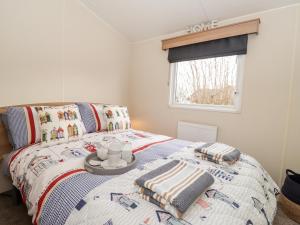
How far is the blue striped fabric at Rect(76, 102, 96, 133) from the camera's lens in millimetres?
2303

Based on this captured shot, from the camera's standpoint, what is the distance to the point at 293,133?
1974 mm

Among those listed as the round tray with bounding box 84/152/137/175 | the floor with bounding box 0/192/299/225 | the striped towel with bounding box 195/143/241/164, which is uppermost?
the striped towel with bounding box 195/143/241/164

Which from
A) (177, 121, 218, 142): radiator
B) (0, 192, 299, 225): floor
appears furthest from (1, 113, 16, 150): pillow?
(177, 121, 218, 142): radiator

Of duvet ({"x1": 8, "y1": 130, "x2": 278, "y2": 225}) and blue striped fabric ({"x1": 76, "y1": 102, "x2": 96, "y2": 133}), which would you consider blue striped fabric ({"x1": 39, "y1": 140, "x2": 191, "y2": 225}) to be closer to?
duvet ({"x1": 8, "y1": 130, "x2": 278, "y2": 225})

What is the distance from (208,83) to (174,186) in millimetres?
2068

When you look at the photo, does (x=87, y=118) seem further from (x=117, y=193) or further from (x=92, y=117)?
(x=117, y=193)

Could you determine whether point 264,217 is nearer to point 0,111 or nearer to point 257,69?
point 257,69

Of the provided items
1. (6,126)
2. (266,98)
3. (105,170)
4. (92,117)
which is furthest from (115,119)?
(266,98)

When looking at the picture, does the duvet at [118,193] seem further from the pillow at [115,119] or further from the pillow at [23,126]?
the pillow at [115,119]

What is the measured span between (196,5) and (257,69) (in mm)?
1056

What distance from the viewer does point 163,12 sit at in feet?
7.99

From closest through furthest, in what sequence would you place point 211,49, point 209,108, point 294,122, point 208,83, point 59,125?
point 59,125
point 294,122
point 211,49
point 209,108
point 208,83

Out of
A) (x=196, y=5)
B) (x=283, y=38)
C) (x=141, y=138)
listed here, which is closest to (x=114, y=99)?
(x=141, y=138)

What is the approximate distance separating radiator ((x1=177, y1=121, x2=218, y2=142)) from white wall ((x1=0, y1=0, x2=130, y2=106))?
4.28ft
